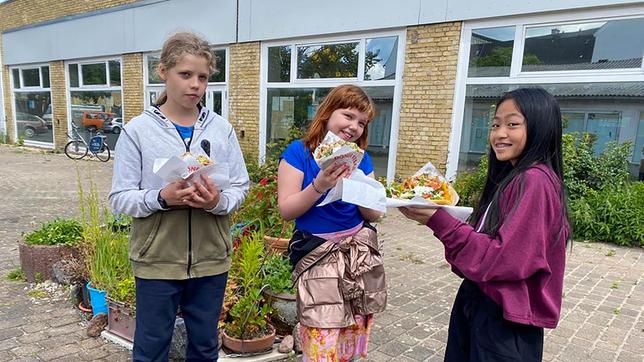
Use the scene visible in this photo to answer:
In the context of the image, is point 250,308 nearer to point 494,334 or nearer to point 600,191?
point 494,334

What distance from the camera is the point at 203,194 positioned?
170 cm

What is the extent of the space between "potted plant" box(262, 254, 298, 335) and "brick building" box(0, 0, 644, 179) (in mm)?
2377

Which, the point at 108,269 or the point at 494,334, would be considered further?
the point at 108,269

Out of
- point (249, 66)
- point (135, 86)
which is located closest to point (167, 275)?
point (249, 66)

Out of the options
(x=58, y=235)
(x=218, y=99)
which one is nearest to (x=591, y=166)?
(x=58, y=235)

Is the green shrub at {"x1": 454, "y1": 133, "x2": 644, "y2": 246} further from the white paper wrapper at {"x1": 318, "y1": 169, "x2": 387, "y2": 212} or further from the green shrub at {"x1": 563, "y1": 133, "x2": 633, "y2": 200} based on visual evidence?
the white paper wrapper at {"x1": 318, "y1": 169, "x2": 387, "y2": 212}

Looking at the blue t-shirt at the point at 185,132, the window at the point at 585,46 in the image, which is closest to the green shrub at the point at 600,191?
the window at the point at 585,46

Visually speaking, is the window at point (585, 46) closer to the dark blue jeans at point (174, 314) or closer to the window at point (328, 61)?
the window at point (328, 61)

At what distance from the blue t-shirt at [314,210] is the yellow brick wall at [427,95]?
6.03 m

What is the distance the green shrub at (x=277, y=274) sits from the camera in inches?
122

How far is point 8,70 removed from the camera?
17875 mm

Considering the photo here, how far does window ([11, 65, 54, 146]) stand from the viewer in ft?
54.2

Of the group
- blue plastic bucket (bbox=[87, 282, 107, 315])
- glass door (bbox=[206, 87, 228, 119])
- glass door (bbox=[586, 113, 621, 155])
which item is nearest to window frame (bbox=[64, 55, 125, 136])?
Result: glass door (bbox=[206, 87, 228, 119])

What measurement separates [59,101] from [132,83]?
15.2ft
